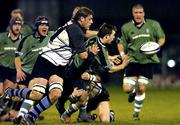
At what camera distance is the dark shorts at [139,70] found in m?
16.1

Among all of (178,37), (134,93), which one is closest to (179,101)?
(134,93)

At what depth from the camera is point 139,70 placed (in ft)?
53.1

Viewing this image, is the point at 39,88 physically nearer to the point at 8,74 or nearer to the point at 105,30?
the point at 105,30

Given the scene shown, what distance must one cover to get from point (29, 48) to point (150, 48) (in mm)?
2488

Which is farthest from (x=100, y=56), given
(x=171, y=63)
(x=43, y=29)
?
(x=171, y=63)

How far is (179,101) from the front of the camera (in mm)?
21328

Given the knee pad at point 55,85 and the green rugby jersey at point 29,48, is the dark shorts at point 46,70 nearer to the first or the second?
the knee pad at point 55,85

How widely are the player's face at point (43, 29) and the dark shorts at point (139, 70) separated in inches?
82.4

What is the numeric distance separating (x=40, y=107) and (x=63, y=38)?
4.16ft

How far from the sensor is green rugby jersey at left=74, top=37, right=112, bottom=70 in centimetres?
1430

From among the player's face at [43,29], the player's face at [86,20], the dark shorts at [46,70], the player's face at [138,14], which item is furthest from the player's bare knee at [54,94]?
the player's face at [138,14]

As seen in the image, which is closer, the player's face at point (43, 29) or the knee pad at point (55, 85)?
the knee pad at point (55, 85)

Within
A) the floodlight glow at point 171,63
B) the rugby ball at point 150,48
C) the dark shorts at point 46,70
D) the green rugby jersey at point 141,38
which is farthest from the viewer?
the floodlight glow at point 171,63

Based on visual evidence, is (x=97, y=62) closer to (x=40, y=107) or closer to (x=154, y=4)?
(x=40, y=107)
